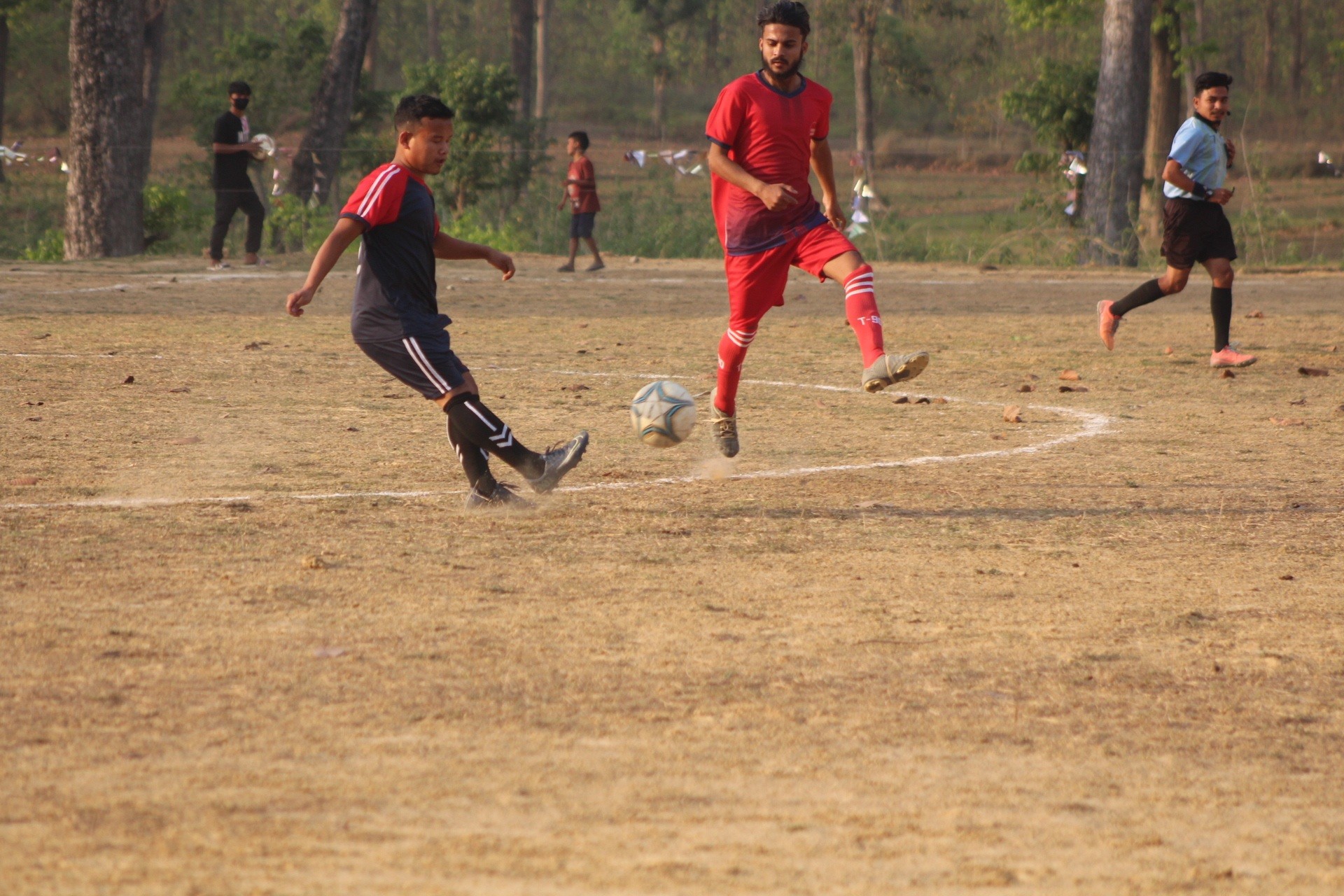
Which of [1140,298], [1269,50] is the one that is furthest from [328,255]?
[1269,50]

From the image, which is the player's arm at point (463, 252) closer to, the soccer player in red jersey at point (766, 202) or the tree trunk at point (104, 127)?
the soccer player in red jersey at point (766, 202)

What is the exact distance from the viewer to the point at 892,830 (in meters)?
3.32

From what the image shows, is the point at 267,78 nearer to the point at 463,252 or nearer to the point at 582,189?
the point at 582,189

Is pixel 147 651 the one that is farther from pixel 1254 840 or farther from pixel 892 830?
pixel 1254 840

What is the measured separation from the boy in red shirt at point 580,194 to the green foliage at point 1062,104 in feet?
29.5

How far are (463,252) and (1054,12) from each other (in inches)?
1029

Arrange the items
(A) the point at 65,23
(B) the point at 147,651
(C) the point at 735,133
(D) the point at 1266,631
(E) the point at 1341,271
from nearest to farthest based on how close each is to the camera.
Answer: (B) the point at 147,651, (D) the point at 1266,631, (C) the point at 735,133, (E) the point at 1341,271, (A) the point at 65,23

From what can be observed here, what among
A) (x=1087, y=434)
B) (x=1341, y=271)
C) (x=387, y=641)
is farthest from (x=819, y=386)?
(x=1341, y=271)

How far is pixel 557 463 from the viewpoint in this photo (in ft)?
21.7

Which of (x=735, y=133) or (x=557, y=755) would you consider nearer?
(x=557, y=755)

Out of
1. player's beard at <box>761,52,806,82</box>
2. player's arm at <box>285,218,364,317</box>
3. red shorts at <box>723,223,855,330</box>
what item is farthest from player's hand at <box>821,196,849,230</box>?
player's arm at <box>285,218,364,317</box>

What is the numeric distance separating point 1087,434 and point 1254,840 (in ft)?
18.2

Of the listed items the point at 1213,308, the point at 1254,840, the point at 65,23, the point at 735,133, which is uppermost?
the point at 65,23

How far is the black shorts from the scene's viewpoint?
6328 millimetres
